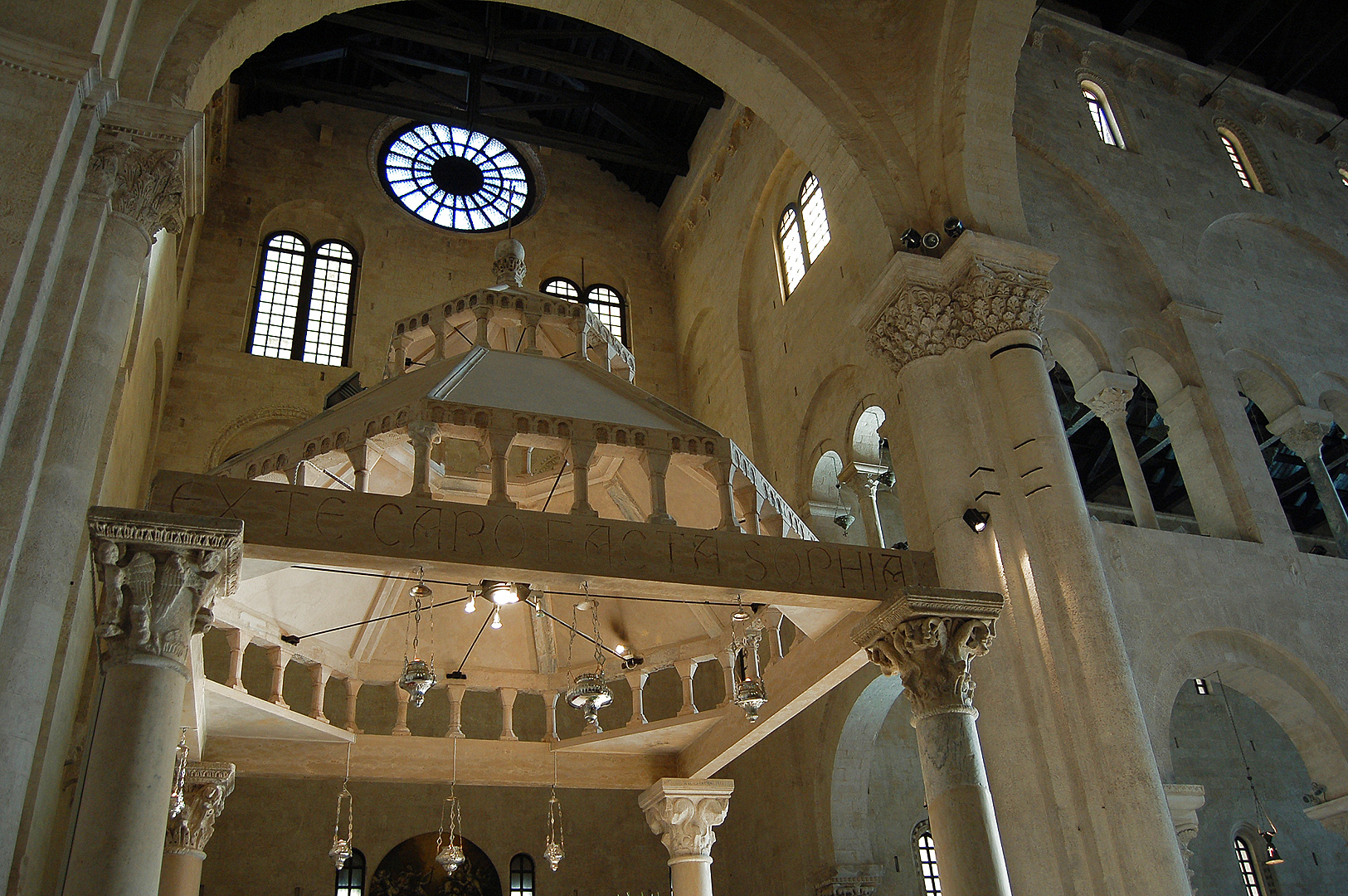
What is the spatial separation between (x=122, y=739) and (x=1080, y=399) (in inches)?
437

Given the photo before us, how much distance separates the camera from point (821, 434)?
46.4 feet

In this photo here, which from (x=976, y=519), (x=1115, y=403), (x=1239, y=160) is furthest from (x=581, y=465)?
(x=1239, y=160)

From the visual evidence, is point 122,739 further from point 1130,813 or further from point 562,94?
point 562,94

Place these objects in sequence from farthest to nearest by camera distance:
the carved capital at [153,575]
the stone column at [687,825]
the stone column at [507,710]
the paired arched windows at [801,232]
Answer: the paired arched windows at [801,232] < the stone column at [507,710] < the stone column at [687,825] < the carved capital at [153,575]

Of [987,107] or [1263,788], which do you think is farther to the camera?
[1263,788]

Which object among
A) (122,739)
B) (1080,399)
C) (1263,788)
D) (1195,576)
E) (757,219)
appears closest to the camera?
(122,739)

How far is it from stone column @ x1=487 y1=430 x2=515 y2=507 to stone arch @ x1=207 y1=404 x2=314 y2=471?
28.9ft

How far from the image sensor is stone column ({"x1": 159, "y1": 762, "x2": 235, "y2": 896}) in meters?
9.77

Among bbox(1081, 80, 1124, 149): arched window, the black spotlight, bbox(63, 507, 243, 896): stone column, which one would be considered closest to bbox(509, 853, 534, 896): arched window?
the black spotlight

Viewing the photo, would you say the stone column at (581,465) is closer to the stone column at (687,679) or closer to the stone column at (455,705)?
Answer: the stone column at (687,679)

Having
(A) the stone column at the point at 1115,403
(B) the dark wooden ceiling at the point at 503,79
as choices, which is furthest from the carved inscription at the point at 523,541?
(B) the dark wooden ceiling at the point at 503,79

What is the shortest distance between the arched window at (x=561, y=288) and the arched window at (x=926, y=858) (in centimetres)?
1094

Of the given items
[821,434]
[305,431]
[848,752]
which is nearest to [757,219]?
[821,434]

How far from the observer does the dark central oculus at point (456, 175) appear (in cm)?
1977
